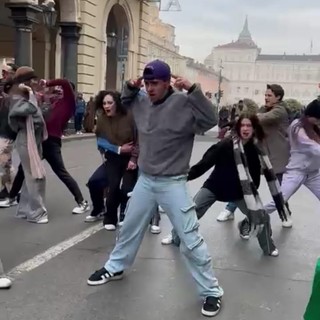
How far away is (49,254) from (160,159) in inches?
77.3

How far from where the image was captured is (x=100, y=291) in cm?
464

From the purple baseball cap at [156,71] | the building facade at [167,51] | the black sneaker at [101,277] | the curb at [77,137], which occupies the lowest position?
the curb at [77,137]

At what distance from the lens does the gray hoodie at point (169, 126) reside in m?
4.10

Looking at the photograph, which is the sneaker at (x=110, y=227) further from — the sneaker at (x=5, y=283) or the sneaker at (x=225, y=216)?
the sneaker at (x=5, y=283)

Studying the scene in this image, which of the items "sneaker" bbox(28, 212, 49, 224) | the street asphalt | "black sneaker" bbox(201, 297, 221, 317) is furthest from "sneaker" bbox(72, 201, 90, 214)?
"black sneaker" bbox(201, 297, 221, 317)

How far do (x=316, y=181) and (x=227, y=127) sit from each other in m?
1.62

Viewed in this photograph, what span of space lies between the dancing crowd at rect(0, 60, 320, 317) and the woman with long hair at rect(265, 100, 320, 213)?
12 mm

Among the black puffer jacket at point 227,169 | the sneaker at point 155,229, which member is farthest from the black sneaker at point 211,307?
the sneaker at point 155,229

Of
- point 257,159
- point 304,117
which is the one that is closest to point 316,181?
point 304,117

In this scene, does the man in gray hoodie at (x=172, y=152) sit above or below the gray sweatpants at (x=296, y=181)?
above

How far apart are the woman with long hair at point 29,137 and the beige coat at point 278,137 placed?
278 centimetres

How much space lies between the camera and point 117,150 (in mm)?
6723

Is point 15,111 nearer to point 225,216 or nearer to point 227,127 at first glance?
point 227,127

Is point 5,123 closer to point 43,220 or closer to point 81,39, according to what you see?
point 43,220
